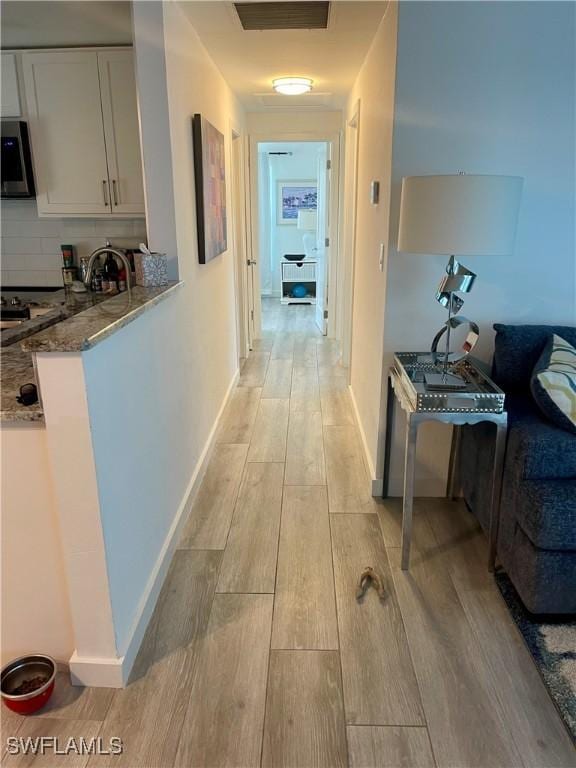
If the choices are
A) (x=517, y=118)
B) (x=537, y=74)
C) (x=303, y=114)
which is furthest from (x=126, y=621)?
(x=303, y=114)

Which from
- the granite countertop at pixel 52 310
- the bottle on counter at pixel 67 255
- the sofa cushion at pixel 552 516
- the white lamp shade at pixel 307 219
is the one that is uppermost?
the white lamp shade at pixel 307 219

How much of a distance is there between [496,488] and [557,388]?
1.53 feet

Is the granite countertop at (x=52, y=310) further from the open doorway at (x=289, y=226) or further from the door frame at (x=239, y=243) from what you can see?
the open doorway at (x=289, y=226)

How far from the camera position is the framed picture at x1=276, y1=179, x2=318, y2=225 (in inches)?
341

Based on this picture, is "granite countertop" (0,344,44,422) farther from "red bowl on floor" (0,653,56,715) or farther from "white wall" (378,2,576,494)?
"white wall" (378,2,576,494)

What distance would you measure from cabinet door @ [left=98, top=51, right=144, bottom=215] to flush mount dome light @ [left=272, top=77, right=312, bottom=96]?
128cm

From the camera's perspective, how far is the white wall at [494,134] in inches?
87.7

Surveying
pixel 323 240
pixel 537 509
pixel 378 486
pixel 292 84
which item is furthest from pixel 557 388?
pixel 323 240

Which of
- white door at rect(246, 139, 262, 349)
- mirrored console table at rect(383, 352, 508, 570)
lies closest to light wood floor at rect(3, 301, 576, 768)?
mirrored console table at rect(383, 352, 508, 570)

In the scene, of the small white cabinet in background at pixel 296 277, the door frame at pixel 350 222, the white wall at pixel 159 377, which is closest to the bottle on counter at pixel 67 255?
the white wall at pixel 159 377

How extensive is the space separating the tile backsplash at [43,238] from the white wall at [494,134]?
1.78 m

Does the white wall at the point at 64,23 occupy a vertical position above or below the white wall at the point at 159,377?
above

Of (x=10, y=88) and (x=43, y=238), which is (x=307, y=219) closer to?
(x=43, y=238)

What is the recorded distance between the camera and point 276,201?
8.74 m
